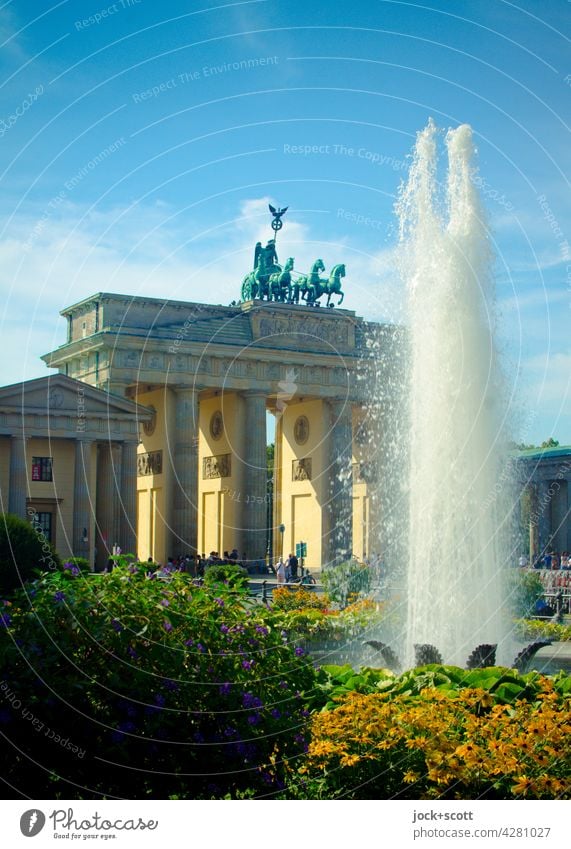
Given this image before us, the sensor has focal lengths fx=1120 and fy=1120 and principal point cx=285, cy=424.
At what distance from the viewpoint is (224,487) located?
250 ft

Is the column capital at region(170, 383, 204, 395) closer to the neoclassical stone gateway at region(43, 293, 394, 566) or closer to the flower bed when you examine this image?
the neoclassical stone gateway at region(43, 293, 394, 566)

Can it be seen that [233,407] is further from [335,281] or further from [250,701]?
[250,701]

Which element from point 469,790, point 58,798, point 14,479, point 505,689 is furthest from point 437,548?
point 14,479

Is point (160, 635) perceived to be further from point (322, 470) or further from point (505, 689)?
point (322, 470)

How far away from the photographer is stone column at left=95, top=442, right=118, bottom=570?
2442 inches

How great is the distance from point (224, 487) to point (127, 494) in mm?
11730

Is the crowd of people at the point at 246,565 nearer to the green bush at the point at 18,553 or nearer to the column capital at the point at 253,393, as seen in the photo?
the column capital at the point at 253,393

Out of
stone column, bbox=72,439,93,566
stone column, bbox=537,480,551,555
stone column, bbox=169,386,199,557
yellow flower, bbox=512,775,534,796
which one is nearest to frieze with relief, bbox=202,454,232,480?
stone column, bbox=169,386,199,557

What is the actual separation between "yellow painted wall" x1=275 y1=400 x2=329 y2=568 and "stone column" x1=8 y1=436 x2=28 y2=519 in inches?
943

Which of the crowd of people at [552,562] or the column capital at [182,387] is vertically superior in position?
the column capital at [182,387]

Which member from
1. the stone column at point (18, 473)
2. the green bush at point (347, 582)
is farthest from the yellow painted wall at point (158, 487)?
the green bush at point (347, 582)

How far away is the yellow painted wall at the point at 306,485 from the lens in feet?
254

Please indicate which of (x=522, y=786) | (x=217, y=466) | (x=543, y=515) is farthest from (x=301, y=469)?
(x=522, y=786)

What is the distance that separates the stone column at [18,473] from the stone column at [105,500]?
5089 mm
